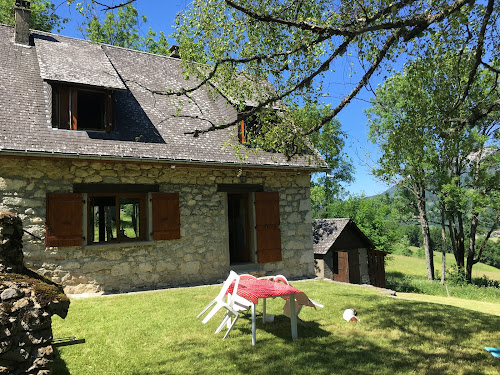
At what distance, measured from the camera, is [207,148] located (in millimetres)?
8875

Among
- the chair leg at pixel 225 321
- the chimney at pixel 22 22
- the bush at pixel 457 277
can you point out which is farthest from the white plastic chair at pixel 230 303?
the bush at pixel 457 277

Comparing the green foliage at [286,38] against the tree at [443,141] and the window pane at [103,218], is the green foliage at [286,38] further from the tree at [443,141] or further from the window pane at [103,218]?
the window pane at [103,218]

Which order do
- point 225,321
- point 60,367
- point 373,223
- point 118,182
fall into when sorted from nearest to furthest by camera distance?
1. point 60,367
2. point 225,321
3. point 118,182
4. point 373,223

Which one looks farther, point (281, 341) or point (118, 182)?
point (118, 182)

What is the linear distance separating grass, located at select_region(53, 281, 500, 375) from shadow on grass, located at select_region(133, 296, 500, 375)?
0.03ft

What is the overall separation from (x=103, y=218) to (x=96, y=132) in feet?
6.18

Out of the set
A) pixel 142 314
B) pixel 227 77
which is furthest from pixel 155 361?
pixel 227 77

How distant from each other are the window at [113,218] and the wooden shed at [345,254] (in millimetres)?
5777

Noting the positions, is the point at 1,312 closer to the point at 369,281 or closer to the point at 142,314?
the point at 142,314

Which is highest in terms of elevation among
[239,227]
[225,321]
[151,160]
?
[151,160]

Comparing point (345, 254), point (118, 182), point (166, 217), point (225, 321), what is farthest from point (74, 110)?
point (345, 254)

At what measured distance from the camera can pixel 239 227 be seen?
11516 mm

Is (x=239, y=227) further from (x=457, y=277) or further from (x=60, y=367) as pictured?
(x=457, y=277)

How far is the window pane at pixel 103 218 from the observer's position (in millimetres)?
7992
